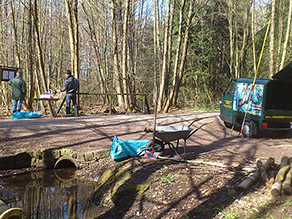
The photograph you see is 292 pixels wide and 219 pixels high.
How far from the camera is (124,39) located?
15.4m

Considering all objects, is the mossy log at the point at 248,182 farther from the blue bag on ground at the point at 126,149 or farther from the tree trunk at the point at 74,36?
the tree trunk at the point at 74,36

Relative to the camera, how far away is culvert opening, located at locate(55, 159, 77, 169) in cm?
716

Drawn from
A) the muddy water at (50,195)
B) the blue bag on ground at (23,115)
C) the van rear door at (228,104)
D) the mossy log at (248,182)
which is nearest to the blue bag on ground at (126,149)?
the muddy water at (50,195)

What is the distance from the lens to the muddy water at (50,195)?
506cm

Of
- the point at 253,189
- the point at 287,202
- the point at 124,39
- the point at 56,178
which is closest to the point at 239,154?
the point at 253,189

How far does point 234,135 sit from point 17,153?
7.14 m

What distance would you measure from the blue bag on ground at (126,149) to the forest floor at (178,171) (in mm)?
206

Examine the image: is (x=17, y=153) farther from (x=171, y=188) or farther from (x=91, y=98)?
(x=91, y=98)

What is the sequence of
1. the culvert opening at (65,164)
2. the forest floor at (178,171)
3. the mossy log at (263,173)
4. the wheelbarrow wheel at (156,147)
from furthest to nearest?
the culvert opening at (65,164) < the wheelbarrow wheel at (156,147) < the mossy log at (263,173) < the forest floor at (178,171)

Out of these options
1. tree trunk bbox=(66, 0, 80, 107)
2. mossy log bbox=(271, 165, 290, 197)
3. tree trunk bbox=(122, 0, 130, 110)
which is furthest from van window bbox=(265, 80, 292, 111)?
tree trunk bbox=(66, 0, 80, 107)

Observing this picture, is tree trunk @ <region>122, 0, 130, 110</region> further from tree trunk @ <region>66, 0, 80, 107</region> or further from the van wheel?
the van wheel

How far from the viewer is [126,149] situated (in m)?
6.58

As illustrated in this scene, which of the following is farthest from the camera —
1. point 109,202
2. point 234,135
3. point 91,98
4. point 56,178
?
point 91,98

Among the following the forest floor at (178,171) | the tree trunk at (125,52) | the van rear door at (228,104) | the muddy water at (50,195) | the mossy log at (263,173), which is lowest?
the muddy water at (50,195)
